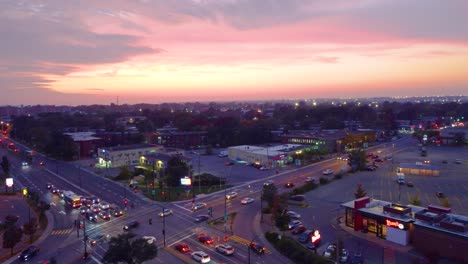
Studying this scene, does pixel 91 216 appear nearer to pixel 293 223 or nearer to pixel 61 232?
pixel 61 232

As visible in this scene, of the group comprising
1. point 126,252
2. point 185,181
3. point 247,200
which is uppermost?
point 126,252

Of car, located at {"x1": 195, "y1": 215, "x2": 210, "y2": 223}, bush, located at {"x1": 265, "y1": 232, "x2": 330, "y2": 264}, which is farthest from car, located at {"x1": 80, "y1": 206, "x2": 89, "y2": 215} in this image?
Result: bush, located at {"x1": 265, "y1": 232, "x2": 330, "y2": 264}

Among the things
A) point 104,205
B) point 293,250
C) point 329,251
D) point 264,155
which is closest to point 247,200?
point 293,250

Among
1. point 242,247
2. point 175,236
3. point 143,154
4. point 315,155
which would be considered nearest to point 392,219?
point 242,247

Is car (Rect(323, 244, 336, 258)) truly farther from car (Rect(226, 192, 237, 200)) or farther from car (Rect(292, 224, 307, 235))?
car (Rect(226, 192, 237, 200))

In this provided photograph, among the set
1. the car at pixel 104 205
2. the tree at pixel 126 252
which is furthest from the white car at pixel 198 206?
the tree at pixel 126 252

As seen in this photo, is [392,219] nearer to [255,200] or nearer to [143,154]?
[255,200]

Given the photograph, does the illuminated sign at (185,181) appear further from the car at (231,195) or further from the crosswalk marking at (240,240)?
the crosswalk marking at (240,240)
